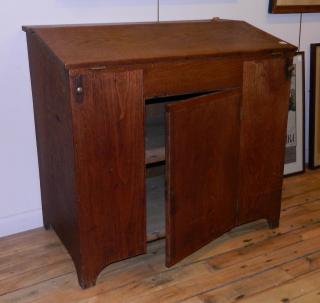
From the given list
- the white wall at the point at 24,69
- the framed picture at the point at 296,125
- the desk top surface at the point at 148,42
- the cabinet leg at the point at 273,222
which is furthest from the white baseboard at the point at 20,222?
the framed picture at the point at 296,125

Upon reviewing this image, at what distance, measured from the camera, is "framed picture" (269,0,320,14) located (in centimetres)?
259

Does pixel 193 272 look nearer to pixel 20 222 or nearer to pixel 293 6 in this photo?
pixel 20 222

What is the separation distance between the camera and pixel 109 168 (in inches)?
66.4

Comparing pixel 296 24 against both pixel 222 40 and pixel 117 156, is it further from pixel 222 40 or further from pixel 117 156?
pixel 117 156

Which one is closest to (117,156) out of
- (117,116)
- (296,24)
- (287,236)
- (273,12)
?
(117,116)

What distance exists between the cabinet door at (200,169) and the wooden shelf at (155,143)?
0.18 metres

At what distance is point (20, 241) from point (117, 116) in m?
0.94

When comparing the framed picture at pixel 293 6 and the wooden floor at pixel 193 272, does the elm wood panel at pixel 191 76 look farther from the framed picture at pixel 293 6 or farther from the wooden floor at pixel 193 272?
the framed picture at pixel 293 6

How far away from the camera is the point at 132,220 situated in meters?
1.81

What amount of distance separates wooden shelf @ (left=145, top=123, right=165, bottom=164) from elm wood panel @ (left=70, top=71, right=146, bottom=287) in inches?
6.0

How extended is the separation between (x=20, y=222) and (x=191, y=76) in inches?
45.2

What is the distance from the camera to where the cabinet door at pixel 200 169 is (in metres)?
1.71

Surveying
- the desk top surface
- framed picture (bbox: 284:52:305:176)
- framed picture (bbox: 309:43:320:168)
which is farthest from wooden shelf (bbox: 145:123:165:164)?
framed picture (bbox: 309:43:320:168)

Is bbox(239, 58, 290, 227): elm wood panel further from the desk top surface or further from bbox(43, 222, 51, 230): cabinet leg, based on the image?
bbox(43, 222, 51, 230): cabinet leg
